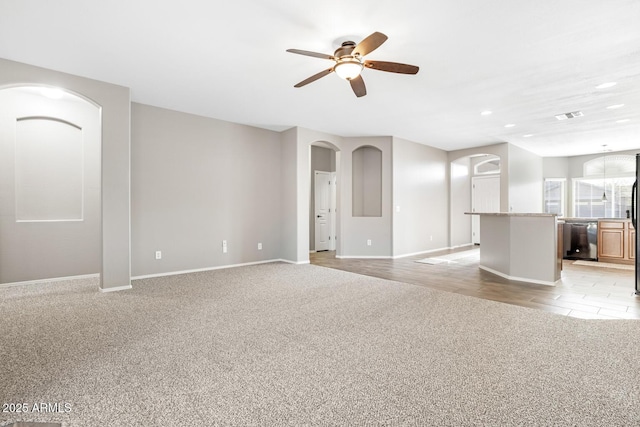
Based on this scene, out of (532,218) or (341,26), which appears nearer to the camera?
(341,26)

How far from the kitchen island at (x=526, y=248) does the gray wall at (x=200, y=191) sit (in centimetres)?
413

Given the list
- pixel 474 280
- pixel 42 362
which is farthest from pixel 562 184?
pixel 42 362

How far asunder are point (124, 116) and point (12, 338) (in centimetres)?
289

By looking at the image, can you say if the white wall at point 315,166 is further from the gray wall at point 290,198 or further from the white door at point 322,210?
A: the gray wall at point 290,198

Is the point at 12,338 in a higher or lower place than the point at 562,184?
lower

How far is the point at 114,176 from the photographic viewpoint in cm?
416

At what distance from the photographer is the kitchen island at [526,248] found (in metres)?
4.49

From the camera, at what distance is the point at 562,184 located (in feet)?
31.5

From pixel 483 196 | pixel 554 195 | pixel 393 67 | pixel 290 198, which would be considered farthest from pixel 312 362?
pixel 554 195

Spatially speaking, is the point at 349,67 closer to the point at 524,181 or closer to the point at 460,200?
the point at 460,200

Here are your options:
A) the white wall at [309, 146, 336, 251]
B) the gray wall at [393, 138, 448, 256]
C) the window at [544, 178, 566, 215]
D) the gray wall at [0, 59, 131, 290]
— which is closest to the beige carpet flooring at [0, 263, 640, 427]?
the gray wall at [0, 59, 131, 290]

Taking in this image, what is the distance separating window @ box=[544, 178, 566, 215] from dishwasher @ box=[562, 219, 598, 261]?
306 cm

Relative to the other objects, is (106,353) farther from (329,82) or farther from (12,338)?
(329,82)

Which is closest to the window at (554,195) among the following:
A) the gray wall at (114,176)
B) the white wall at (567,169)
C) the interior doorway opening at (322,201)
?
the white wall at (567,169)
